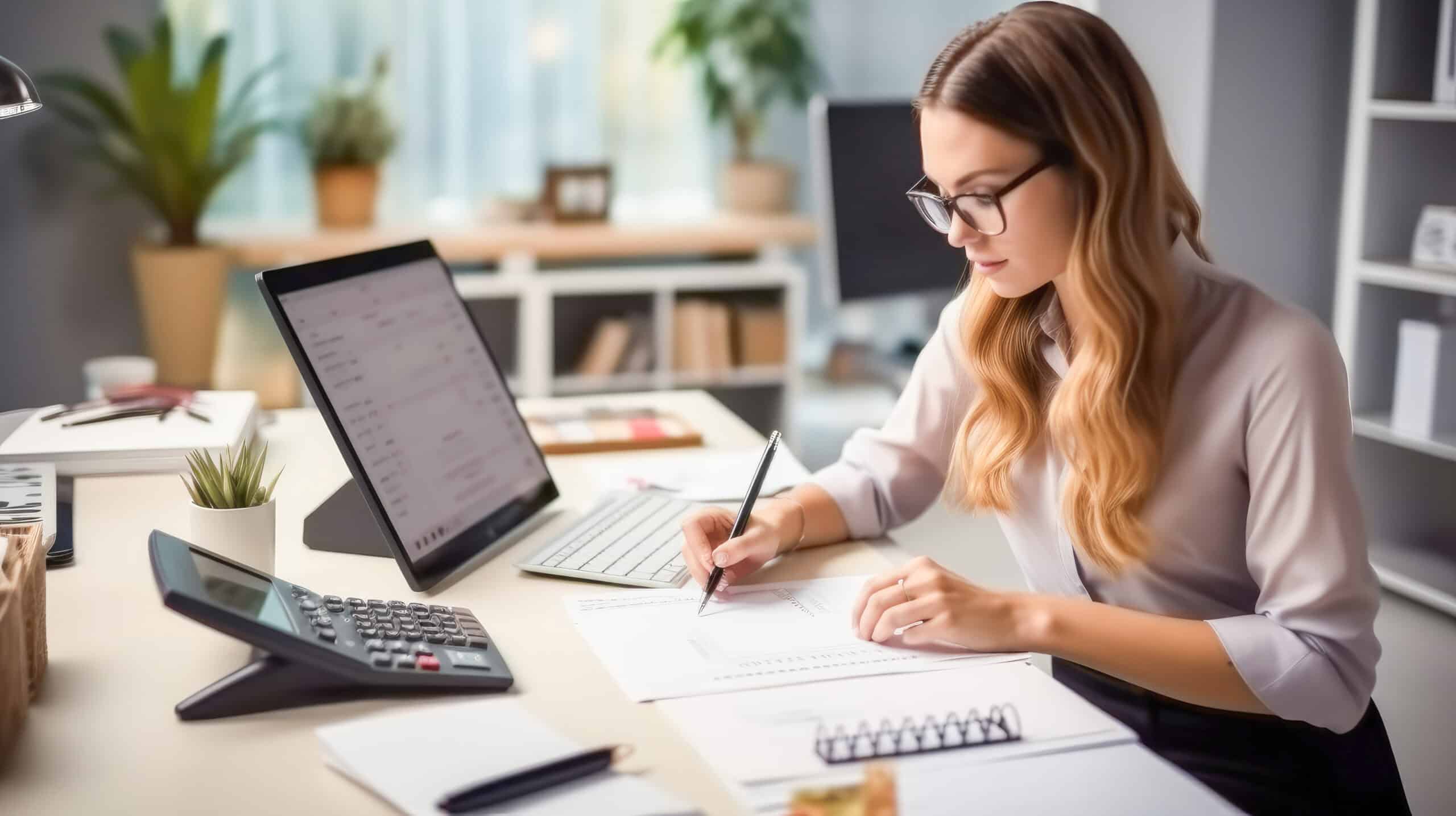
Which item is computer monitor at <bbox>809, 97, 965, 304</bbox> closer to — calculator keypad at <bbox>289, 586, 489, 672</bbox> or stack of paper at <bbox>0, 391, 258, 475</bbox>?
stack of paper at <bbox>0, 391, 258, 475</bbox>

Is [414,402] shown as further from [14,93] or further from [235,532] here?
[14,93]

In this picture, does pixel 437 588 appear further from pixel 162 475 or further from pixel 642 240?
pixel 642 240

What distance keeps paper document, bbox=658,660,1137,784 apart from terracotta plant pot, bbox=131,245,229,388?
3.00m

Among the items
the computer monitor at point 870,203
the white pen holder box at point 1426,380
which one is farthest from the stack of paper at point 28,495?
the white pen holder box at point 1426,380

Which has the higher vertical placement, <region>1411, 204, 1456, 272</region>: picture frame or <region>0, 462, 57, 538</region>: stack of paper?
<region>1411, 204, 1456, 272</region>: picture frame

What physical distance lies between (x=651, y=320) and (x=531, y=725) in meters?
3.23

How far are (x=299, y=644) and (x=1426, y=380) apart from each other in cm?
276

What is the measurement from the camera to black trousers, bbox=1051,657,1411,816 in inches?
49.8

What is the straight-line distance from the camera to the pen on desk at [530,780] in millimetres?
868

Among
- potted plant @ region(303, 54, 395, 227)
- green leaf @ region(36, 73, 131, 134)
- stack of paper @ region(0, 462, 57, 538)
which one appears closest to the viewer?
stack of paper @ region(0, 462, 57, 538)

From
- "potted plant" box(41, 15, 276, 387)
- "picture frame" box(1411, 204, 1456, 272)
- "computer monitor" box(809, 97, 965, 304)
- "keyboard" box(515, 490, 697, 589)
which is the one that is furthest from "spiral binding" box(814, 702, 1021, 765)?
"potted plant" box(41, 15, 276, 387)

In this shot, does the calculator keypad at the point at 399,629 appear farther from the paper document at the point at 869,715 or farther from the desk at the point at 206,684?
the paper document at the point at 869,715

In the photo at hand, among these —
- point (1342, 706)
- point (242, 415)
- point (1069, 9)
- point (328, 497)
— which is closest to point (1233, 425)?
point (1342, 706)

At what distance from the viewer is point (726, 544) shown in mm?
1310
